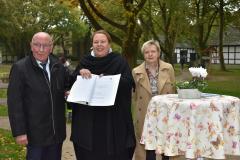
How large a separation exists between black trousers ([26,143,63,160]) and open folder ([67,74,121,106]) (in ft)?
2.35

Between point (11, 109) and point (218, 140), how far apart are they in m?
2.49

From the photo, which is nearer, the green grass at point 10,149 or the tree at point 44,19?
the green grass at point 10,149

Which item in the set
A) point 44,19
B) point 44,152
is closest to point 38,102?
point 44,152

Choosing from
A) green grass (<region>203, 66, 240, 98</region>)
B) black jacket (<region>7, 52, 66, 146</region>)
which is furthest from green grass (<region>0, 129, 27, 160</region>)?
green grass (<region>203, 66, 240, 98</region>)

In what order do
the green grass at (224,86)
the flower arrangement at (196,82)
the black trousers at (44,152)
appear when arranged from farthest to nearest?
the green grass at (224,86) → the flower arrangement at (196,82) → the black trousers at (44,152)

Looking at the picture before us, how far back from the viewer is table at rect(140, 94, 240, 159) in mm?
3033

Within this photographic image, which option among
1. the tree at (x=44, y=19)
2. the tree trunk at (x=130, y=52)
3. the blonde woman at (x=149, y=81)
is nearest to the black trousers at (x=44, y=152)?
the blonde woman at (x=149, y=81)

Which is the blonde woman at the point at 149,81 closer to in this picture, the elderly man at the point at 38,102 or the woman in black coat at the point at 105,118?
the woman in black coat at the point at 105,118

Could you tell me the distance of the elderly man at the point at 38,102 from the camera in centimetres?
301

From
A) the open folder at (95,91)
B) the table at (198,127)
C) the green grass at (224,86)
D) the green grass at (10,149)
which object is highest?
the open folder at (95,91)

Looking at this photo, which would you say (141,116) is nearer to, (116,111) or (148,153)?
(148,153)

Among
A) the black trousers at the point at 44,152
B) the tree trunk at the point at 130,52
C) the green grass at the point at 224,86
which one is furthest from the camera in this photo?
the tree trunk at the point at 130,52

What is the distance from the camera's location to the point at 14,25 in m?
35.6

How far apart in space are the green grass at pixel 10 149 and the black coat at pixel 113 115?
233cm
